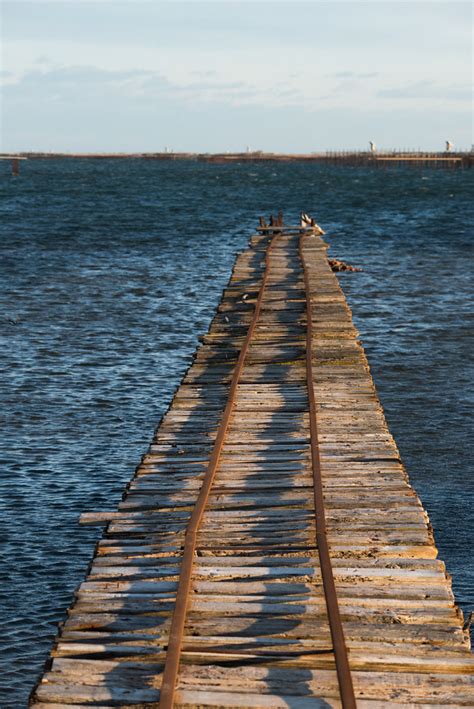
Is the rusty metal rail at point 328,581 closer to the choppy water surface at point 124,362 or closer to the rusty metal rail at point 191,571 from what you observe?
the rusty metal rail at point 191,571

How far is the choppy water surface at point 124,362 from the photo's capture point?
44.3 feet

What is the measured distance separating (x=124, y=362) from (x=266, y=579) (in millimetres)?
16730

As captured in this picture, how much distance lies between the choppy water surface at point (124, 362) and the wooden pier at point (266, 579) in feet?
5.19

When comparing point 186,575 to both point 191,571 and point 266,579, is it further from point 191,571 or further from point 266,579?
point 266,579

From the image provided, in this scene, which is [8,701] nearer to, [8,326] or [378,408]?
[378,408]

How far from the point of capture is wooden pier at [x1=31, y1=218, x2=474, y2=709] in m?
7.35

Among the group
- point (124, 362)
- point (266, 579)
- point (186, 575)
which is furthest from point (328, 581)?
point (124, 362)

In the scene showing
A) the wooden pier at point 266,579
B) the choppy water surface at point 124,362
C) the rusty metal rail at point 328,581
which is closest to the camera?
the rusty metal rail at point 328,581

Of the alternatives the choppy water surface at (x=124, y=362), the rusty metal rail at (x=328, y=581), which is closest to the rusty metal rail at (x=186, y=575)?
the rusty metal rail at (x=328, y=581)

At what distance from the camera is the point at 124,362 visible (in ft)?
83.9

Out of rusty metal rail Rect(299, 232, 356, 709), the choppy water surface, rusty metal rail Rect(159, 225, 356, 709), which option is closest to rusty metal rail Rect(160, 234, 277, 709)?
rusty metal rail Rect(159, 225, 356, 709)

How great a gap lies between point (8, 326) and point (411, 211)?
50.5 metres

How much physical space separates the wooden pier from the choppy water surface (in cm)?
158

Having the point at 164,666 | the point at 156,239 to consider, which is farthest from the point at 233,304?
the point at 156,239
